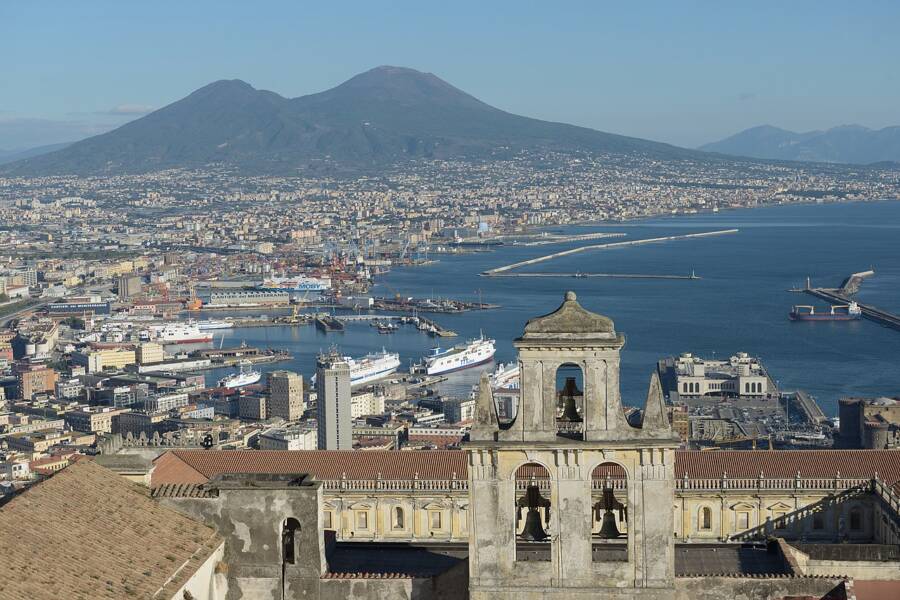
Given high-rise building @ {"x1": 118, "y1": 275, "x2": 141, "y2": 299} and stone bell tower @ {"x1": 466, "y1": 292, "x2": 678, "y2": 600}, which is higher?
stone bell tower @ {"x1": 466, "y1": 292, "x2": 678, "y2": 600}

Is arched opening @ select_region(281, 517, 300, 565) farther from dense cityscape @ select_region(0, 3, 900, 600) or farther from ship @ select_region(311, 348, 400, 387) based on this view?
ship @ select_region(311, 348, 400, 387)

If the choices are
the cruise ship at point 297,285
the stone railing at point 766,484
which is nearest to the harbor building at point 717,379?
the stone railing at point 766,484

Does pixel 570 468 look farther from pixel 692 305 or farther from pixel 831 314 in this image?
pixel 692 305

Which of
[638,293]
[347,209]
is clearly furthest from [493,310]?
[347,209]

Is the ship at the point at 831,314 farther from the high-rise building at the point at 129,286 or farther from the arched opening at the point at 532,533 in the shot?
the arched opening at the point at 532,533

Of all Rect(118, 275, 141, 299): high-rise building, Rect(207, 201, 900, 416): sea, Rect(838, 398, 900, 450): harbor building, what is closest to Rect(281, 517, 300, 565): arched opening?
Rect(838, 398, 900, 450): harbor building

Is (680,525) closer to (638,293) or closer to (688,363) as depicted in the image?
(688,363)
